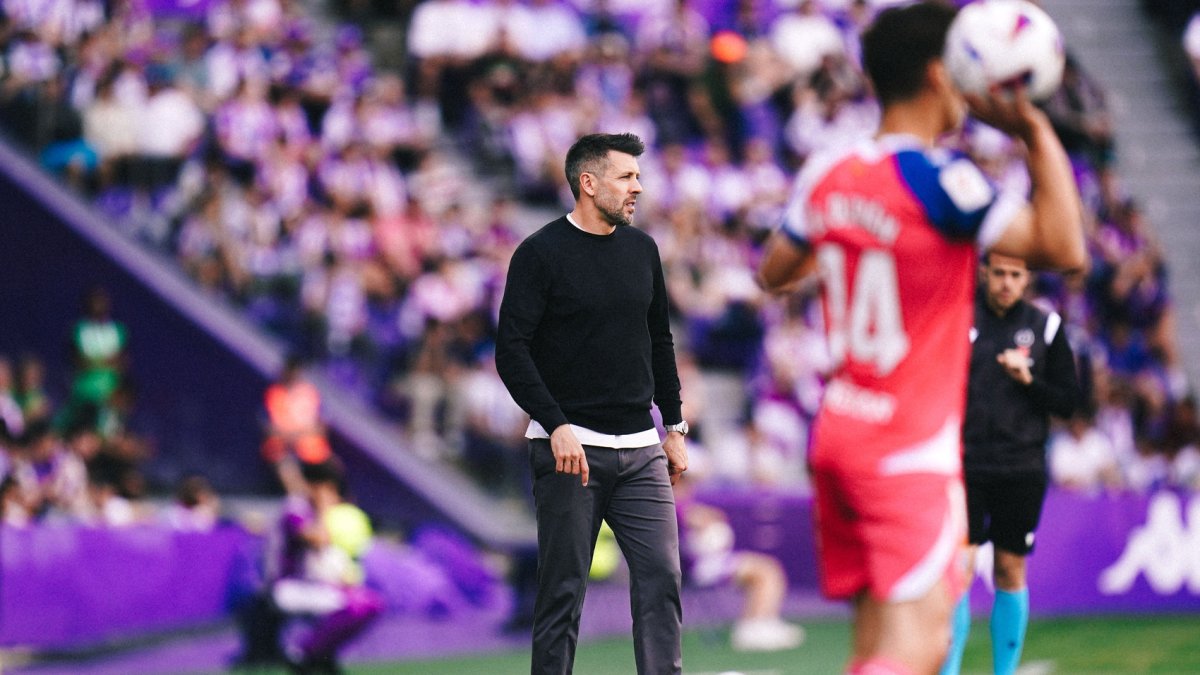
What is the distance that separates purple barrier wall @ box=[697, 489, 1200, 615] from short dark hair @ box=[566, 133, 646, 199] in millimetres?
8993

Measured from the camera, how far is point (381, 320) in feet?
49.4

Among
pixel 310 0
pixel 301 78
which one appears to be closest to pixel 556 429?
pixel 301 78

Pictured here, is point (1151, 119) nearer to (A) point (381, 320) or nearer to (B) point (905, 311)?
(A) point (381, 320)

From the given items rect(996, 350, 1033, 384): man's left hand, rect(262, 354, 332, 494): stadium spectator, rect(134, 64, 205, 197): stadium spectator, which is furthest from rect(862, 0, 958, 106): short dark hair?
rect(134, 64, 205, 197): stadium spectator

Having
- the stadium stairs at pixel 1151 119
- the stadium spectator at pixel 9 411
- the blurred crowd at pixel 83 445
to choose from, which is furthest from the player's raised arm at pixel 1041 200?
the stadium stairs at pixel 1151 119

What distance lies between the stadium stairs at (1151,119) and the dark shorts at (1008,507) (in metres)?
12.6

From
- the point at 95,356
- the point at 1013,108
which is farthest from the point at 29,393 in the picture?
the point at 1013,108

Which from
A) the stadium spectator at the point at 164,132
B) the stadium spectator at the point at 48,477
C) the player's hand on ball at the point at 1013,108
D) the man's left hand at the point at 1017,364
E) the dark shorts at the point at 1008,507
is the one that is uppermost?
the stadium spectator at the point at 164,132

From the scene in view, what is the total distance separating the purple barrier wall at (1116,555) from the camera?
15.3 m

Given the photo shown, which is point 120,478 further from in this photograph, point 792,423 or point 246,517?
point 792,423

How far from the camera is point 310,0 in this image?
19000mm

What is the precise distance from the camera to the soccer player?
4555mm

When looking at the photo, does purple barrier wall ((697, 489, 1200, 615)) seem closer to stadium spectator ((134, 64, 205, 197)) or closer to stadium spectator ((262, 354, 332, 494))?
stadium spectator ((262, 354, 332, 494))

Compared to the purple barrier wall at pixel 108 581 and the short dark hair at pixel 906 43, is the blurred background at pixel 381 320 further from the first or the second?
the short dark hair at pixel 906 43
